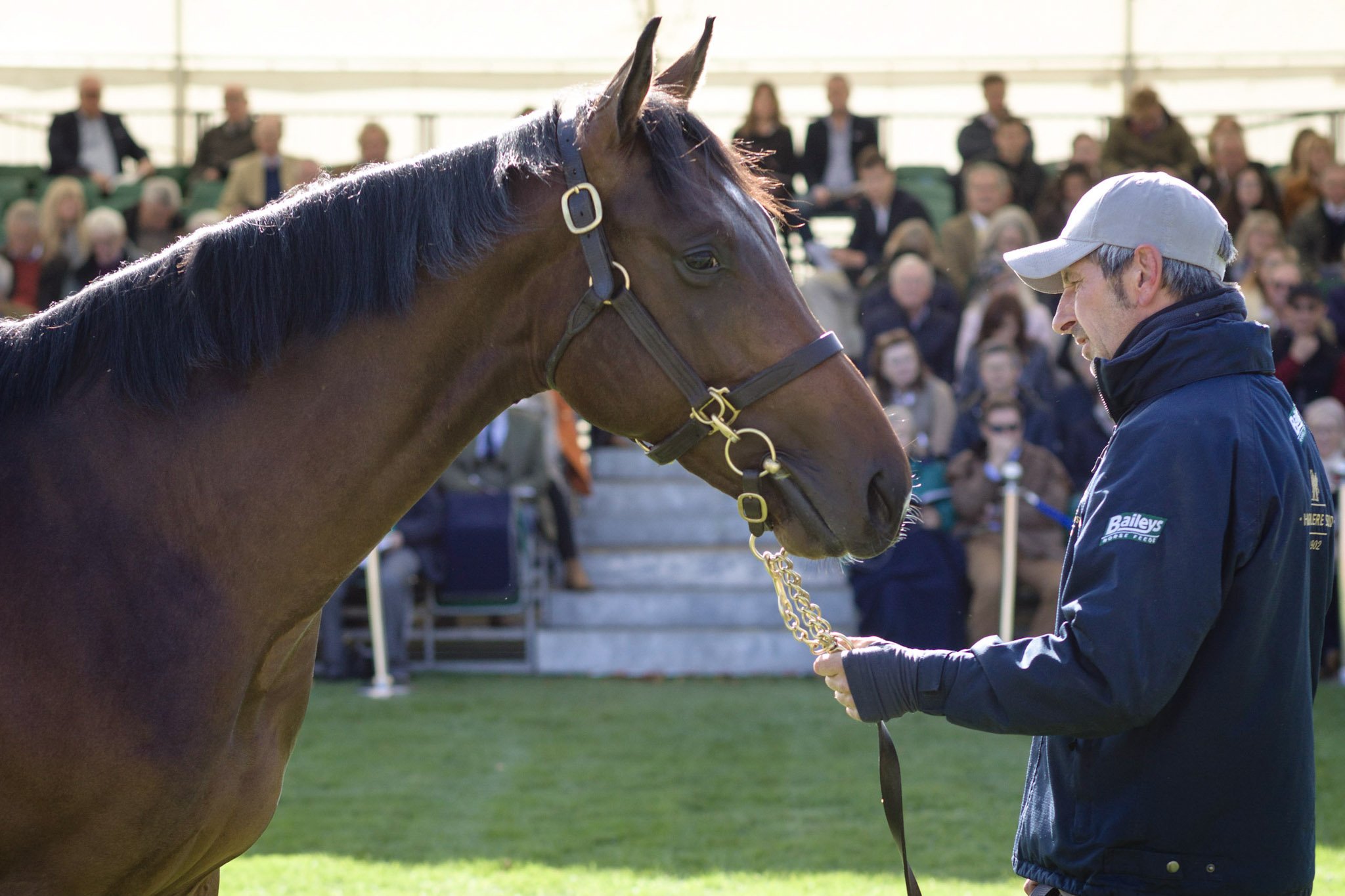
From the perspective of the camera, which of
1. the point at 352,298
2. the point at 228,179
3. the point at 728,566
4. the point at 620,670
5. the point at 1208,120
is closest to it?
the point at 352,298

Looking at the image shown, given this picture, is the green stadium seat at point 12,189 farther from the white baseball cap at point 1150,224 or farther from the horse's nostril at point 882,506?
the white baseball cap at point 1150,224

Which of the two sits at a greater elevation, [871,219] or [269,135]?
[269,135]

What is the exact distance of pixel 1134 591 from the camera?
183cm

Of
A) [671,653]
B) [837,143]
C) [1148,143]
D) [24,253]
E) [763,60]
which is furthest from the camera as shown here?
[763,60]

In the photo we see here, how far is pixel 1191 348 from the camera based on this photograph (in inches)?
77.8

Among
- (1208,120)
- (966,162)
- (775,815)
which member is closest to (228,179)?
(966,162)

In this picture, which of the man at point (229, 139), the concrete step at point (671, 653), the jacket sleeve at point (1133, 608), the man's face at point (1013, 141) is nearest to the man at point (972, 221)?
the man's face at point (1013, 141)

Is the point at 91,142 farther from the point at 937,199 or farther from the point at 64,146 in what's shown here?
the point at 937,199

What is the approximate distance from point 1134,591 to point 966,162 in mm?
10231

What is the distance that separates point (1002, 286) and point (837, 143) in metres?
3.13

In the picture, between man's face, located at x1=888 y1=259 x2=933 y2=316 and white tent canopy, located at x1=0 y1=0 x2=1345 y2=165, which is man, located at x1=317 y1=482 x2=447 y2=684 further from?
white tent canopy, located at x1=0 y1=0 x2=1345 y2=165

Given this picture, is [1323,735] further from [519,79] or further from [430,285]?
[519,79]

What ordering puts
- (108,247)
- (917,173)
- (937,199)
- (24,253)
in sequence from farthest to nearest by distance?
(917,173) < (937,199) < (24,253) < (108,247)

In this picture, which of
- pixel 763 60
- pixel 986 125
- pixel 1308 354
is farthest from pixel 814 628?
pixel 763 60
